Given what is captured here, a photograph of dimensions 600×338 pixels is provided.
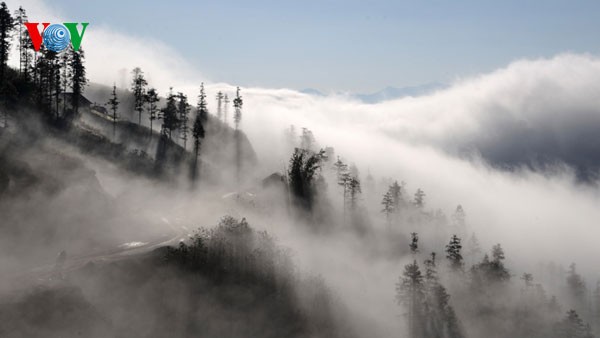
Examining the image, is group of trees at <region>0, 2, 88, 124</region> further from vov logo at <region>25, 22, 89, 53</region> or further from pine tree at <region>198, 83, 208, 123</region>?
pine tree at <region>198, 83, 208, 123</region>

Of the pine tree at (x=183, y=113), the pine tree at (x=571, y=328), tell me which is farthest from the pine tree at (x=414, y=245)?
the pine tree at (x=183, y=113)

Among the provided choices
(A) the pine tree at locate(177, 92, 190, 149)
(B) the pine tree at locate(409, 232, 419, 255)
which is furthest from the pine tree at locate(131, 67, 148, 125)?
(B) the pine tree at locate(409, 232, 419, 255)

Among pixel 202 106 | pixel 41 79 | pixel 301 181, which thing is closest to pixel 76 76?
pixel 41 79

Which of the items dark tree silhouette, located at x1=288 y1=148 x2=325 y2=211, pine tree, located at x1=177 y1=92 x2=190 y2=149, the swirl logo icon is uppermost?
the swirl logo icon

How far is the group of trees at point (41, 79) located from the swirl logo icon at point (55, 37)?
1.29 meters

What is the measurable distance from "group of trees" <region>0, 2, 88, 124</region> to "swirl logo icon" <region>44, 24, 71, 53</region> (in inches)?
50.9

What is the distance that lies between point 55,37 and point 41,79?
31.2 ft

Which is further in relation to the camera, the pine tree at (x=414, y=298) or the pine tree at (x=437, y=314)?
the pine tree at (x=437, y=314)

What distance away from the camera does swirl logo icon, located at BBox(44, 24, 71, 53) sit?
3834 inches

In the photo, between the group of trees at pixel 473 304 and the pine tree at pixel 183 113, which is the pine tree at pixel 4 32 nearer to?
the pine tree at pixel 183 113

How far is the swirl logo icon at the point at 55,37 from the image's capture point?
9738 centimetres

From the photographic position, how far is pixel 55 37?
99.2m

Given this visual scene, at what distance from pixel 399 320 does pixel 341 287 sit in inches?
524

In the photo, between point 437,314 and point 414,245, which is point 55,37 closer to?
point 414,245
